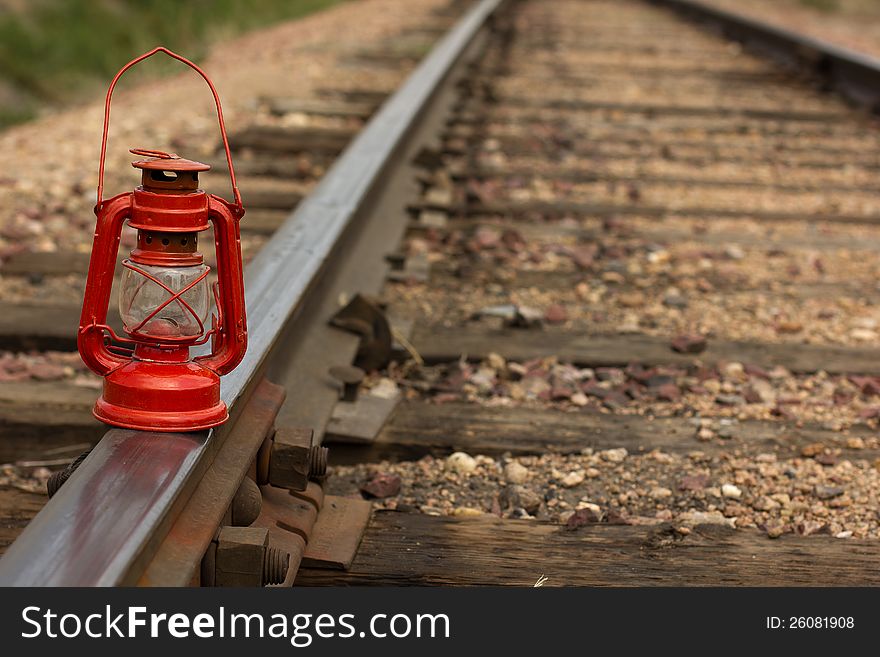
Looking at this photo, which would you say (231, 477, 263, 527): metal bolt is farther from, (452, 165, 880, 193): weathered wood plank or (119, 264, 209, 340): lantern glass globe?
(452, 165, 880, 193): weathered wood plank

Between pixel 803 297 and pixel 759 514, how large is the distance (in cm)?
150

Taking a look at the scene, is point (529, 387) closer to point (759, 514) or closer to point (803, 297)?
point (759, 514)

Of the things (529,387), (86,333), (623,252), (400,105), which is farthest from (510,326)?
(400,105)

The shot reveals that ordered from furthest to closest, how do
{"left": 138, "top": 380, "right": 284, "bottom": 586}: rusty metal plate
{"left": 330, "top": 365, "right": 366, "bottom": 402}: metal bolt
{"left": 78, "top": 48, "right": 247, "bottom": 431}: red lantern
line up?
{"left": 330, "top": 365, "right": 366, "bottom": 402}: metal bolt < {"left": 78, "top": 48, "right": 247, "bottom": 431}: red lantern < {"left": 138, "top": 380, "right": 284, "bottom": 586}: rusty metal plate

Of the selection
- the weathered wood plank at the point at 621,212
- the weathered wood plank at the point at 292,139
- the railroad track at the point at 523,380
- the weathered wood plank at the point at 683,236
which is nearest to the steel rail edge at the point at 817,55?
the railroad track at the point at 523,380

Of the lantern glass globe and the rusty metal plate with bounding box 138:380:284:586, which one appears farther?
the lantern glass globe

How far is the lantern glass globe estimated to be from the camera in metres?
1.77

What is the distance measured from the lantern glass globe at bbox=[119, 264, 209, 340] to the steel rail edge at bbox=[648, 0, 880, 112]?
592 cm

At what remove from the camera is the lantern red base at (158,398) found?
1760 millimetres

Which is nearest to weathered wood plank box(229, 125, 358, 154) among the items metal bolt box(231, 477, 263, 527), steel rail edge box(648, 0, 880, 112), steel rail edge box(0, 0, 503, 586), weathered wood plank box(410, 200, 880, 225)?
weathered wood plank box(410, 200, 880, 225)

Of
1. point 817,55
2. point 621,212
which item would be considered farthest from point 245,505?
point 817,55

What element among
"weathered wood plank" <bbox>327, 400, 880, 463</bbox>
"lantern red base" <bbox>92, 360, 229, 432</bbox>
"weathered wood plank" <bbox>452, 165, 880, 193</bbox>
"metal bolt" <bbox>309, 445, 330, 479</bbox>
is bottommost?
"weathered wood plank" <bbox>452, 165, 880, 193</bbox>

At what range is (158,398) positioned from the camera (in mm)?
1769

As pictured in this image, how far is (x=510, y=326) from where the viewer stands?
332 centimetres
